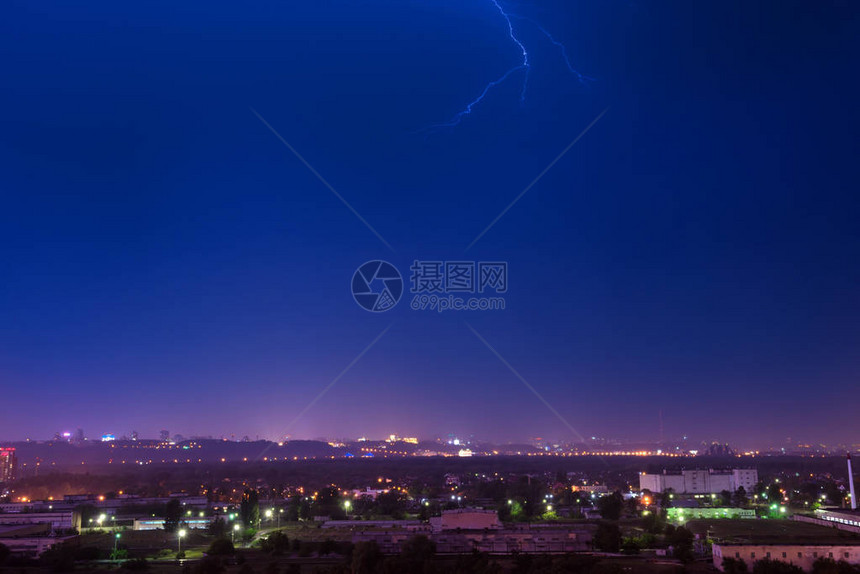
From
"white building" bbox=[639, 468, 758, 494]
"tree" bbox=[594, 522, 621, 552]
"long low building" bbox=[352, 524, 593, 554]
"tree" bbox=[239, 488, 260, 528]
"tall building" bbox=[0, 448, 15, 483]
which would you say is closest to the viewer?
"tree" bbox=[594, 522, 621, 552]

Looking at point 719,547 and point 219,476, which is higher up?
point 719,547

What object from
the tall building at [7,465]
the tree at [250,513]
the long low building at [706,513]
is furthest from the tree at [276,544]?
the tall building at [7,465]

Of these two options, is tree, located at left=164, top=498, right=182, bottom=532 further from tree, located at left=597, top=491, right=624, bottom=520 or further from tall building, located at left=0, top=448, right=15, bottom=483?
tall building, located at left=0, top=448, right=15, bottom=483

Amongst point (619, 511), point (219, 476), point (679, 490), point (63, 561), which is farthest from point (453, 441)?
point (63, 561)

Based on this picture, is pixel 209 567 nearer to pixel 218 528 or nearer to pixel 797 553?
pixel 218 528

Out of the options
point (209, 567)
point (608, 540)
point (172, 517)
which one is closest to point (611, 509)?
point (608, 540)

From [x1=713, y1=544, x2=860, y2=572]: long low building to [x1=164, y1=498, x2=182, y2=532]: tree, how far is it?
21.3 metres

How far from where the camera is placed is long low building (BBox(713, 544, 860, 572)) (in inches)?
719

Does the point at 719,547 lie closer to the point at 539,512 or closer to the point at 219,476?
the point at 539,512

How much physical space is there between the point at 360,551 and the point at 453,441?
171058mm

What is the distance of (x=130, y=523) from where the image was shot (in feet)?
102

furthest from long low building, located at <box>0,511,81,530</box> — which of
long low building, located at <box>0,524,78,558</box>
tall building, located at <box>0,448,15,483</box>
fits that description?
tall building, located at <box>0,448,15,483</box>

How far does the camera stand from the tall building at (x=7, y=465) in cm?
6494

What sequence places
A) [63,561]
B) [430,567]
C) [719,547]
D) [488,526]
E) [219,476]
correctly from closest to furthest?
1. [430,567]
2. [719,547]
3. [63,561]
4. [488,526]
5. [219,476]
